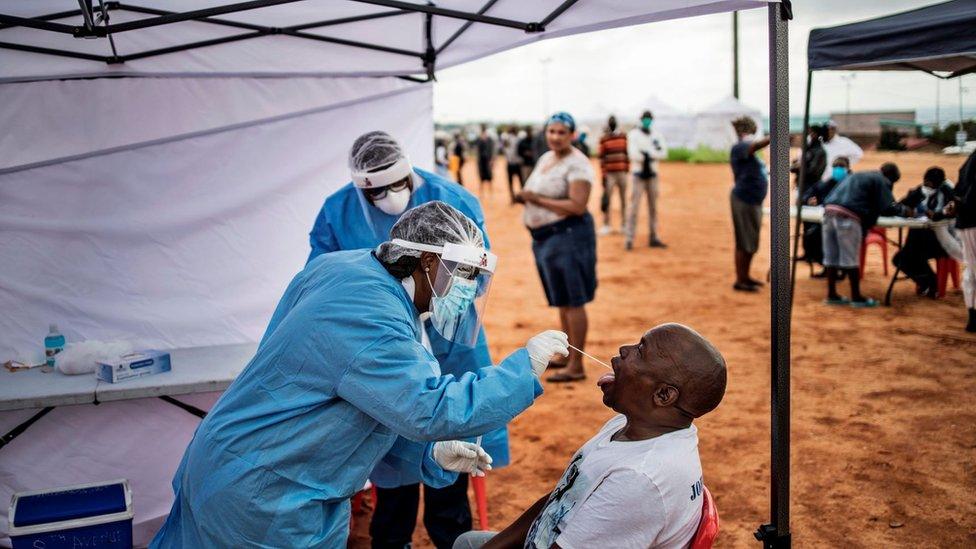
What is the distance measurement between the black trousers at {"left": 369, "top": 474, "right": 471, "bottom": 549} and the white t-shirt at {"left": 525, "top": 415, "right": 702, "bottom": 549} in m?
1.50

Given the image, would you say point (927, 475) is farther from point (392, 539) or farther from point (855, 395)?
point (392, 539)

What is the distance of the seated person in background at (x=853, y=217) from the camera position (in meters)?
8.37

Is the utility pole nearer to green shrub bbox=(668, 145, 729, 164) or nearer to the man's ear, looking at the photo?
green shrub bbox=(668, 145, 729, 164)

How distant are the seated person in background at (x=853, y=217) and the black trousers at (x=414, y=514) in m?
6.20

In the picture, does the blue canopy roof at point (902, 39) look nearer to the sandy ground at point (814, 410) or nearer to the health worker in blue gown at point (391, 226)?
the sandy ground at point (814, 410)

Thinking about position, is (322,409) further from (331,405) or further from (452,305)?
(452,305)

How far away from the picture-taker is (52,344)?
3.95m

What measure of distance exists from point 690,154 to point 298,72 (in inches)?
1223

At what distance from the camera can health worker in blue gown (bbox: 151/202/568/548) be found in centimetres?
202

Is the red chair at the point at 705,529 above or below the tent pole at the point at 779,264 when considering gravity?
below

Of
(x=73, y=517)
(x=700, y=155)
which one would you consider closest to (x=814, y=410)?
(x=73, y=517)

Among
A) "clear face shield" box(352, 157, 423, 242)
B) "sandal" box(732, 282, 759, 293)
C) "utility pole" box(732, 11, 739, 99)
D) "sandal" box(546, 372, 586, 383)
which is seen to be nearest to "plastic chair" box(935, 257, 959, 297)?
"sandal" box(732, 282, 759, 293)

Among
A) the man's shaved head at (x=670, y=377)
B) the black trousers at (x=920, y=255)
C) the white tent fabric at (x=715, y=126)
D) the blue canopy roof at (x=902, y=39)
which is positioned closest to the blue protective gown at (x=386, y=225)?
the man's shaved head at (x=670, y=377)

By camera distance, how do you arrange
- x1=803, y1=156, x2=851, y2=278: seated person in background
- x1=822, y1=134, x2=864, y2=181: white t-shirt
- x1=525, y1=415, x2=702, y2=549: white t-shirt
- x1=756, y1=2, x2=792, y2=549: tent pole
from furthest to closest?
x1=822, y1=134, x2=864, y2=181: white t-shirt < x1=803, y1=156, x2=851, y2=278: seated person in background < x1=756, y1=2, x2=792, y2=549: tent pole < x1=525, y1=415, x2=702, y2=549: white t-shirt
